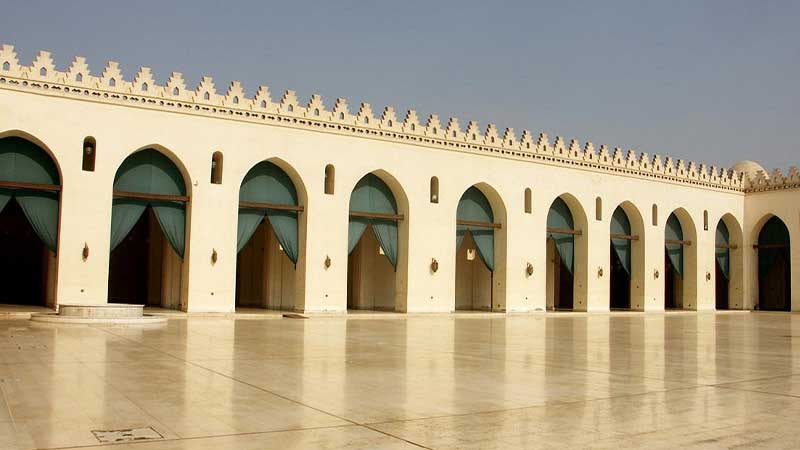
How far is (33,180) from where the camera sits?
703 inches

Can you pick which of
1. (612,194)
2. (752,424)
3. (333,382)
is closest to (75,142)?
(333,382)

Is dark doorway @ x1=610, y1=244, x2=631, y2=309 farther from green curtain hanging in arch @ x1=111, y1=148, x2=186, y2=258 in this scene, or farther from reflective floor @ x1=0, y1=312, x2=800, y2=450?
reflective floor @ x1=0, y1=312, x2=800, y2=450

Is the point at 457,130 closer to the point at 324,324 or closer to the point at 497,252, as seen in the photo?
the point at 497,252

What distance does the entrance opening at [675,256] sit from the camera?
30.4 meters

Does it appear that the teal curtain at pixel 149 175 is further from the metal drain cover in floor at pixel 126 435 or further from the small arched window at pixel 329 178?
the metal drain cover in floor at pixel 126 435

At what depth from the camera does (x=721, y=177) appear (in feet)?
105

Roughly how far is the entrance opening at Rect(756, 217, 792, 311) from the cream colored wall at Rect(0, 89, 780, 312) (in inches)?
159

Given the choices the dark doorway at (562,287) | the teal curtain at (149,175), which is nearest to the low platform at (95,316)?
the teal curtain at (149,175)

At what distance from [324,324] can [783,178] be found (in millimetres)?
22645

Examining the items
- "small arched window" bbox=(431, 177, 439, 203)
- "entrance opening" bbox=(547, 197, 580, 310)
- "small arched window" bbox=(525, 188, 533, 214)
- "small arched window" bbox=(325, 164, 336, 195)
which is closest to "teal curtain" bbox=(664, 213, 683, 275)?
"entrance opening" bbox=(547, 197, 580, 310)

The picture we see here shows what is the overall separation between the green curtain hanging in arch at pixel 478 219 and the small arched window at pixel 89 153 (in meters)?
11.1

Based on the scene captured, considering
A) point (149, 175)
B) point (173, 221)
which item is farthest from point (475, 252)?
point (149, 175)

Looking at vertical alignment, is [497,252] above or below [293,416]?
above

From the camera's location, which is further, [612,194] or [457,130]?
[612,194]
